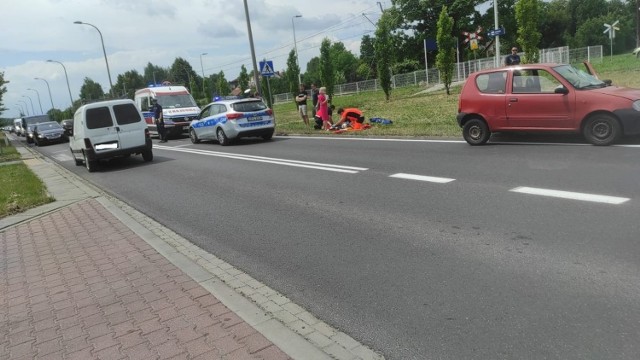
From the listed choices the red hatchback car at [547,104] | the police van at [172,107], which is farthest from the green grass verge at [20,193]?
the police van at [172,107]

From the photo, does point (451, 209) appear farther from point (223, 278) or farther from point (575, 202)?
point (223, 278)

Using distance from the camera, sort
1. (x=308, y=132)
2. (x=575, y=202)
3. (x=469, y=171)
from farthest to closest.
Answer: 1. (x=308, y=132)
2. (x=469, y=171)
3. (x=575, y=202)

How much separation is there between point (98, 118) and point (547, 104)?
38.6 feet

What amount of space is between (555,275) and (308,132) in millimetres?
15302

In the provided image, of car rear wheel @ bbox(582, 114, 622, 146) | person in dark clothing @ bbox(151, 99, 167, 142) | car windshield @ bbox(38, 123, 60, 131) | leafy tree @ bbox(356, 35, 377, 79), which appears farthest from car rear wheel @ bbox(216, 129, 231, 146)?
leafy tree @ bbox(356, 35, 377, 79)

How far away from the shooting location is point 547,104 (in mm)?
10039

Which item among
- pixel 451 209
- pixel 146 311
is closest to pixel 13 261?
pixel 146 311

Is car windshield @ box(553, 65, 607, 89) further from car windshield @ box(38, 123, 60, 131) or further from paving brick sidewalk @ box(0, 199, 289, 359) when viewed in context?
car windshield @ box(38, 123, 60, 131)

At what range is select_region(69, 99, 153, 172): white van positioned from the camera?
14344mm

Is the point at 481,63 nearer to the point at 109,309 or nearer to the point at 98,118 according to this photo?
the point at 98,118

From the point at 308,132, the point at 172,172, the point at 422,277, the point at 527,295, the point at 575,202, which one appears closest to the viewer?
the point at 527,295

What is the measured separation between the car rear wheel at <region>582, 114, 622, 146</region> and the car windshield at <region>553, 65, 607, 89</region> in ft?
2.45

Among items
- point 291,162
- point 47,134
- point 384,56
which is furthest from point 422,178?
point 47,134

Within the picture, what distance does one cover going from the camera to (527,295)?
3.88 metres
